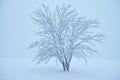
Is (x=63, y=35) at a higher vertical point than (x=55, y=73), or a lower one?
higher

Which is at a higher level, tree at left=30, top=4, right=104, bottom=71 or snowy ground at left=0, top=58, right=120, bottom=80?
tree at left=30, top=4, right=104, bottom=71

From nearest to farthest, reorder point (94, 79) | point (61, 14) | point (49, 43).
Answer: point (94, 79) < point (49, 43) < point (61, 14)

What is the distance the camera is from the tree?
11.7m

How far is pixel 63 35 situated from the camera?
1231cm

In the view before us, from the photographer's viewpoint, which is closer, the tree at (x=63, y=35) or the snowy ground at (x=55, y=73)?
the snowy ground at (x=55, y=73)

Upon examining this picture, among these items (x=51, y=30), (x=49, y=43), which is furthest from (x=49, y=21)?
(x=49, y=43)

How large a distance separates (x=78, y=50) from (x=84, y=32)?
145 centimetres

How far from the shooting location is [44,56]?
38.9 feet

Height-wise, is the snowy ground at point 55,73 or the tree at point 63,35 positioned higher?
the tree at point 63,35

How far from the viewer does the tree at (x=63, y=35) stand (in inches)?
462

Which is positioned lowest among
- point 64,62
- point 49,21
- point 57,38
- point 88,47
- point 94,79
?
point 94,79

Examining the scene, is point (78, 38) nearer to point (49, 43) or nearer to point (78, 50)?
point (78, 50)

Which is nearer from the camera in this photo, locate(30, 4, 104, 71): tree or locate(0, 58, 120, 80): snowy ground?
locate(0, 58, 120, 80): snowy ground

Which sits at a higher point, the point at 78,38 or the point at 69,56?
the point at 78,38
